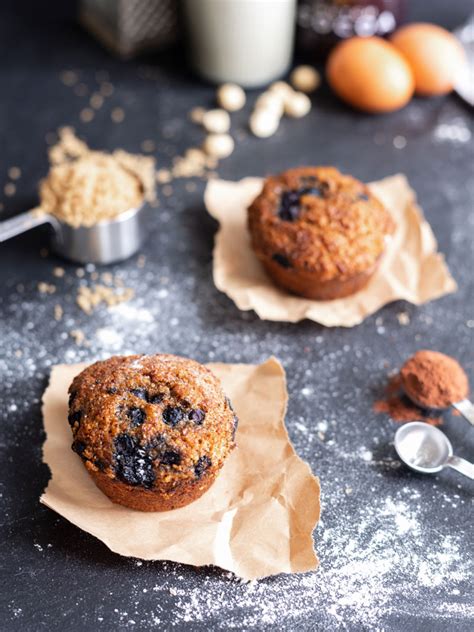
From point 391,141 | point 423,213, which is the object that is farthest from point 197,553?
point 391,141

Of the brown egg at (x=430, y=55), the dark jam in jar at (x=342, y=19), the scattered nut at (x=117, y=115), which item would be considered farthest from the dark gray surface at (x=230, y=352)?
the dark jam in jar at (x=342, y=19)

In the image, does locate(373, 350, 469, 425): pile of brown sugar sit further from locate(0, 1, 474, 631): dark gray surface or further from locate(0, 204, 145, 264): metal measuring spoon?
locate(0, 204, 145, 264): metal measuring spoon

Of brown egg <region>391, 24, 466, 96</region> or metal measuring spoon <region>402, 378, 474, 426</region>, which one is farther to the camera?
brown egg <region>391, 24, 466, 96</region>

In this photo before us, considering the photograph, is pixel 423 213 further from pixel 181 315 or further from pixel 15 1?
pixel 15 1

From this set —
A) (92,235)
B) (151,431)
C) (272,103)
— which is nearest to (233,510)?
(151,431)

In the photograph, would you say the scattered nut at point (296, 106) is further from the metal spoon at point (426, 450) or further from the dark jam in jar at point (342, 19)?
the metal spoon at point (426, 450)

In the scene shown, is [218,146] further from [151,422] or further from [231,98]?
[151,422]

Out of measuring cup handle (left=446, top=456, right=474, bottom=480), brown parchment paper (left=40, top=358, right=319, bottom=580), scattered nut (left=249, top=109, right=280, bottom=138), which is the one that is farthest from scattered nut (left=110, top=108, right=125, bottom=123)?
measuring cup handle (left=446, top=456, right=474, bottom=480)
